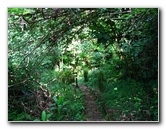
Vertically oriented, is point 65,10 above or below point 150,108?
above

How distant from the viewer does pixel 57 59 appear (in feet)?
7.48

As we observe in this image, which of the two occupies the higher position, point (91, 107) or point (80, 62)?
point (80, 62)

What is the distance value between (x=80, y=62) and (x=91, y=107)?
517 millimetres

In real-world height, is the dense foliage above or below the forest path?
above

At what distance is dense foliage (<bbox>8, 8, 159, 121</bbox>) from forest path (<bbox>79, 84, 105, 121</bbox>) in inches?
1.9

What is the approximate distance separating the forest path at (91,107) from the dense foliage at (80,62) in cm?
5

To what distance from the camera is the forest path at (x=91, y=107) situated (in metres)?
2.27

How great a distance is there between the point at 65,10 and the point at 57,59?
1.81 feet

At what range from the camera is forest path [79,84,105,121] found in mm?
2267

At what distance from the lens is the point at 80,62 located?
226 cm

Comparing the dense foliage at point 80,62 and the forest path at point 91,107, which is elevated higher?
the dense foliage at point 80,62

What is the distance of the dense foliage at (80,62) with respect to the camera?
7.44 feet
